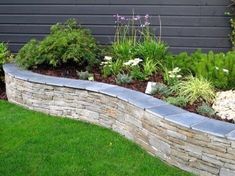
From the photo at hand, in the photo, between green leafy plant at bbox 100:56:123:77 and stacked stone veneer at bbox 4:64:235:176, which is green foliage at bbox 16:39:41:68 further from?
green leafy plant at bbox 100:56:123:77

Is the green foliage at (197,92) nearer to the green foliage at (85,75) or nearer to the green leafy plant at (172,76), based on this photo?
the green leafy plant at (172,76)

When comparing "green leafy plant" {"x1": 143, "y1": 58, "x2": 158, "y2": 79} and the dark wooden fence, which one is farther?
the dark wooden fence

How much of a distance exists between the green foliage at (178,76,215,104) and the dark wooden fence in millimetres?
2274

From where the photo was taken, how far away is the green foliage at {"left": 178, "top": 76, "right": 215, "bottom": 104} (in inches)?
198

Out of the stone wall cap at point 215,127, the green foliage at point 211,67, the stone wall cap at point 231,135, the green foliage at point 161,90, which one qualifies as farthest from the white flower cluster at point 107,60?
the stone wall cap at point 231,135

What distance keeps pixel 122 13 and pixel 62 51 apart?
166 cm

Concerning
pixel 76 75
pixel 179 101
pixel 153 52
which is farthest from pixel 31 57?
pixel 179 101

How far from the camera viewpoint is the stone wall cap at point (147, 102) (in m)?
4.13

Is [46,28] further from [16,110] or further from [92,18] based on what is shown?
[16,110]

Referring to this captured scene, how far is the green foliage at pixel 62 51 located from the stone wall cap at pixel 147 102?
226mm

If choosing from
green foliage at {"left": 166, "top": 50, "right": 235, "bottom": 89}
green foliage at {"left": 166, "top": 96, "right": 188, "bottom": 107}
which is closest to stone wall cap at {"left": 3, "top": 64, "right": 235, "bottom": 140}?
green foliage at {"left": 166, "top": 96, "right": 188, "bottom": 107}

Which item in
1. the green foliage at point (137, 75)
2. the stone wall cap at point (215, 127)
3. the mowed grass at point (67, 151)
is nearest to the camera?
the stone wall cap at point (215, 127)

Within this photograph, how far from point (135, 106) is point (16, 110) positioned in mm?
2023

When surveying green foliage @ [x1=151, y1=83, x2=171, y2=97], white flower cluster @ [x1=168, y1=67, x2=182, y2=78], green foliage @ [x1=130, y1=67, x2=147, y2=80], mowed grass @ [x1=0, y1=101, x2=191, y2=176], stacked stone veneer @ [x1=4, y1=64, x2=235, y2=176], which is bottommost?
mowed grass @ [x1=0, y1=101, x2=191, y2=176]
